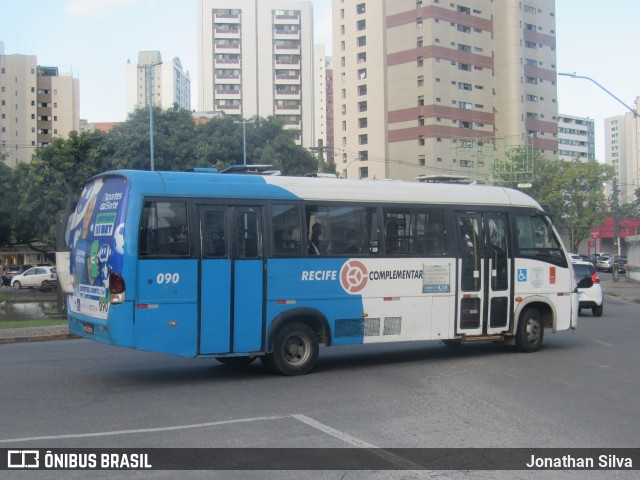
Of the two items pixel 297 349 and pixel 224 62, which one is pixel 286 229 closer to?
pixel 297 349

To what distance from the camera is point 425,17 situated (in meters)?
79.6

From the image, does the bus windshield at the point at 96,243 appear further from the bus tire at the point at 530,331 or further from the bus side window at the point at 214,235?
the bus tire at the point at 530,331

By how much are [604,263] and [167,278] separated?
221ft

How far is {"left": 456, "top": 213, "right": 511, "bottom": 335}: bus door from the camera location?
13.0 m

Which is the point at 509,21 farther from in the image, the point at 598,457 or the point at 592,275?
the point at 598,457

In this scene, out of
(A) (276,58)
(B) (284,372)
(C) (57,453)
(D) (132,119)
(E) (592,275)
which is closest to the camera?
(C) (57,453)

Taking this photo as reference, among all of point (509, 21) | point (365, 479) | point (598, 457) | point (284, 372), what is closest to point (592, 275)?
point (284, 372)

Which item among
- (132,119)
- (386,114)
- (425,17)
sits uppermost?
(425,17)

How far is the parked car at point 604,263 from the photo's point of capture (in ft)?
232

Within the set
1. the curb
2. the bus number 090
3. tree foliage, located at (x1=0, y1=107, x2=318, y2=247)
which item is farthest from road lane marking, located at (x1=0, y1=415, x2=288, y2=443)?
tree foliage, located at (x1=0, y1=107, x2=318, y2=247)

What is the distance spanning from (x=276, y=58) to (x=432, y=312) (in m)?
105

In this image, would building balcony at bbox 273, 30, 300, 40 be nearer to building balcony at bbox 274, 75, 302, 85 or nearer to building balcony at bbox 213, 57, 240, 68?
building balcony at bbox 274, 75, 302, 85

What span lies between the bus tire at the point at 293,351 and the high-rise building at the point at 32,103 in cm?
9387

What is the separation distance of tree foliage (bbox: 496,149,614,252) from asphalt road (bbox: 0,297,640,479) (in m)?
61.6
